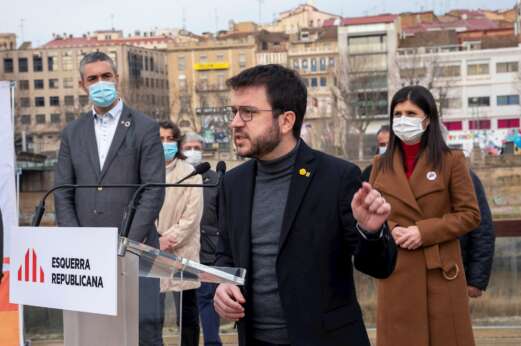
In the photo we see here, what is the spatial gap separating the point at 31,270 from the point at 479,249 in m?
2.81

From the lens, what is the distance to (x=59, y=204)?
530 centimetres

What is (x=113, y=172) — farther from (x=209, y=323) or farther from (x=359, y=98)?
(x=359, y=98)

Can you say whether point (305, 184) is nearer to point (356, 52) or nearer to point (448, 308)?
point (448, 308)

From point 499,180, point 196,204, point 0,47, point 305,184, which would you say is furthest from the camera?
point 0,47

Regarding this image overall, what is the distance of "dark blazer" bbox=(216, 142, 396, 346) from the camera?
3.48 metres

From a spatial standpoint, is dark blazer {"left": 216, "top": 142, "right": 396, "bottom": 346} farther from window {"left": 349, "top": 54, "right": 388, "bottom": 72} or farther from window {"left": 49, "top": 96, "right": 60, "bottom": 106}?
window {"left": 49, "top": 96, "right": 60, "bottom": 106}

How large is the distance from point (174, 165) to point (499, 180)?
4664 cm

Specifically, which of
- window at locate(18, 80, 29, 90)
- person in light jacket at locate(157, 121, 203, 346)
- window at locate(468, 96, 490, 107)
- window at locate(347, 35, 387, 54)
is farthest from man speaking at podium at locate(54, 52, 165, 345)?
window at locate(18, 80, 29, 90)

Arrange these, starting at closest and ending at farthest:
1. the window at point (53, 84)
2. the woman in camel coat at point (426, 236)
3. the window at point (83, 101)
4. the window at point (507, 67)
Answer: the woman in camel coat at point (426, 236) < the window at point (507, 67) < the window at point (83, 101) < the window at point (53, 84)

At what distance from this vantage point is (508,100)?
82938mm

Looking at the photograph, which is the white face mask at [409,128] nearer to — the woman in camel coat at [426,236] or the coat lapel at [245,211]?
the woman in camel coat at [426,236]

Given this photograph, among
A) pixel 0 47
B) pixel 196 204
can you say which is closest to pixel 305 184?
pixel 196 204

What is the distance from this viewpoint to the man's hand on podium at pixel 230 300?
350 centimetres

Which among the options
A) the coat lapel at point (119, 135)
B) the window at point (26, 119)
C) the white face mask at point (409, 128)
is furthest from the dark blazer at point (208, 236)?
the window at point (26, 119)
